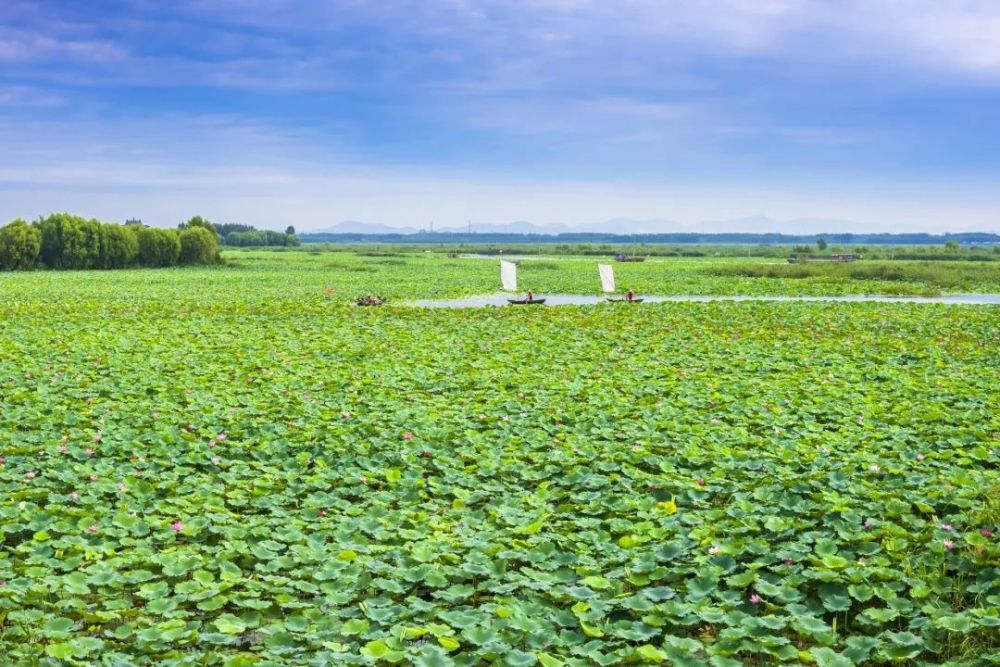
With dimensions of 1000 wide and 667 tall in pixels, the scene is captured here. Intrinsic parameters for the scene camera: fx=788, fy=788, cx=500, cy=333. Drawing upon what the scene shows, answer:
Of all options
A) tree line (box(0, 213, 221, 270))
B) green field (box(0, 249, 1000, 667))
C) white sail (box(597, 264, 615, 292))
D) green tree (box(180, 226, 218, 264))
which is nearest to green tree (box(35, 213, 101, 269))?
tree line (box(0, 213, 221, 270))

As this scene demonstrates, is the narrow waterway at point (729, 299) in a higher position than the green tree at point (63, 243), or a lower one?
lower

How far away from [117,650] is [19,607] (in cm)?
79

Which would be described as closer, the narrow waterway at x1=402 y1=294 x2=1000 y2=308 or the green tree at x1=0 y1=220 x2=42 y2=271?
the narrow waterway at x1=402 y1=294 x2=1000 y2=308

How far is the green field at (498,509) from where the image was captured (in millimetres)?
3715

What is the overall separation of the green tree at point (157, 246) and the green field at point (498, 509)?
42.5 m

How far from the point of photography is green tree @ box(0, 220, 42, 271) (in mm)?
44406

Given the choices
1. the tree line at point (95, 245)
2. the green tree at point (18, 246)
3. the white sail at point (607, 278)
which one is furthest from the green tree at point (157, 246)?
the white sail at point (607, 278)

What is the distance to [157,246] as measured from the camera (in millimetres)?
51594

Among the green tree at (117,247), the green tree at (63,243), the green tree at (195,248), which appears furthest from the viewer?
the green tree at (195,248)

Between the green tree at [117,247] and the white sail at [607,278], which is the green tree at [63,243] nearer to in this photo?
the green tree at [117,247]

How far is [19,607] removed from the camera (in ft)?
13.2

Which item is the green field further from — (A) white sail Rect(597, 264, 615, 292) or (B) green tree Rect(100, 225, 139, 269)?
(B) green tree Rect(100, 225, 139, 269)

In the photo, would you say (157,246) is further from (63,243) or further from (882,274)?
(882,274)

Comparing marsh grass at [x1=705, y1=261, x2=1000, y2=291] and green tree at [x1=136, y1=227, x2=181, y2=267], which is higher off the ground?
green tree at [x1=136, y1=227, x2=181, y2=267]
